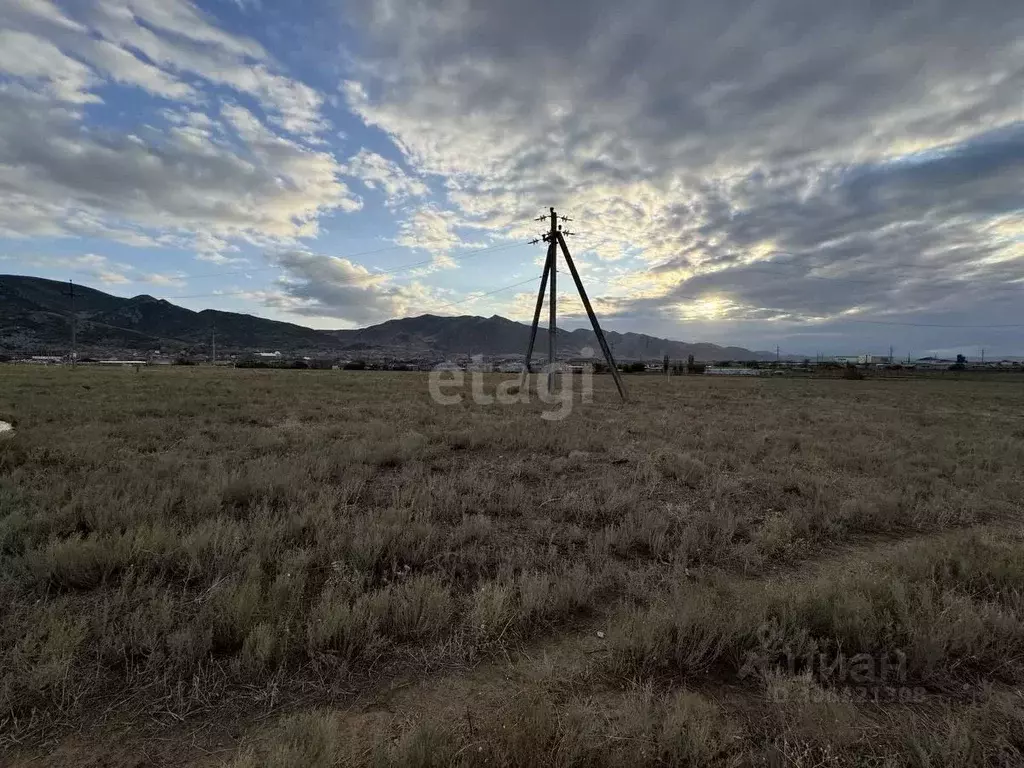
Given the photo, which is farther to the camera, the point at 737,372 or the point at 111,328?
the point at 111,328

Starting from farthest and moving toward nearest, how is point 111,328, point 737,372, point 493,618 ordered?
point 111,328 < point 737,372 < point 493,618

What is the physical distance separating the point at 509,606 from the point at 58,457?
9.56 meters

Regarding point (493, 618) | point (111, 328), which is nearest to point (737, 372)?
point (493, 618)

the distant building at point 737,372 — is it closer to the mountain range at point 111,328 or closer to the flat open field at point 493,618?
the mountain range at point 111,328

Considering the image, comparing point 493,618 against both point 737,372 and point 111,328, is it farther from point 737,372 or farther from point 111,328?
point 111,328

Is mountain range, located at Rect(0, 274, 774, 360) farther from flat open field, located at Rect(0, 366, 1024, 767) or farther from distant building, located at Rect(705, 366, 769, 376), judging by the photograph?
flat open field, located at Rect(0, 366, 1024, 767)

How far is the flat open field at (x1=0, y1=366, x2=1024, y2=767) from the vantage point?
9.25ft

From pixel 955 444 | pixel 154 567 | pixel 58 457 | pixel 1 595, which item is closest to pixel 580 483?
pixel 154 567

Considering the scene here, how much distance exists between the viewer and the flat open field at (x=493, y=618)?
111 inches

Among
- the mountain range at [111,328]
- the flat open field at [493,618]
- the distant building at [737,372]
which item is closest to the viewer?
the flat open field at [493,618]

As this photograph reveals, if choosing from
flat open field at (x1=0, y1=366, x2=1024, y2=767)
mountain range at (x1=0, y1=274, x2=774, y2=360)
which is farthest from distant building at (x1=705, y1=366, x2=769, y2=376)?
flat open field at (x1=0, y1=366, x2=1024, y2=767)

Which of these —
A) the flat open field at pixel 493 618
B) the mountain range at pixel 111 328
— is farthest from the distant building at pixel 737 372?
the flat open field at pixel 493 618

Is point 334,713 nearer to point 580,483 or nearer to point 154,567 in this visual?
point 154,567

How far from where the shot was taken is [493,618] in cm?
400
